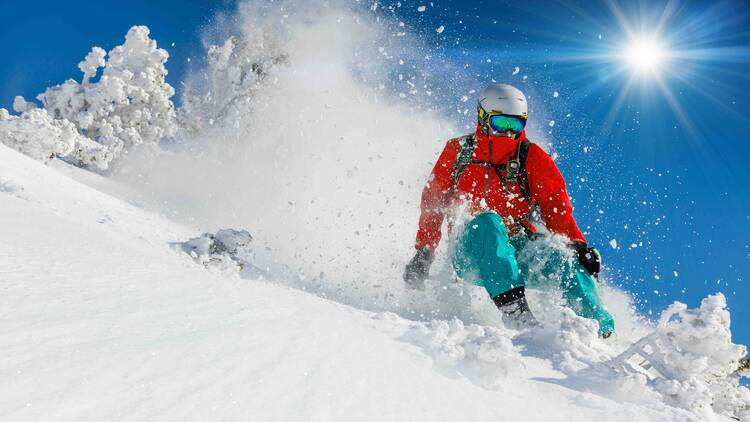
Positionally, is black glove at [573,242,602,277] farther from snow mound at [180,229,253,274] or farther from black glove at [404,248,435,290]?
snow mound at [180,229,253,274]

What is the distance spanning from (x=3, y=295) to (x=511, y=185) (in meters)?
4.19

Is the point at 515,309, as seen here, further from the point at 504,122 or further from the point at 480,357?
the point at 504,122

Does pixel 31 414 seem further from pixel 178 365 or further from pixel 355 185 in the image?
pixel 355 185

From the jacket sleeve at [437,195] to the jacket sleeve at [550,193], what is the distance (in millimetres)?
758

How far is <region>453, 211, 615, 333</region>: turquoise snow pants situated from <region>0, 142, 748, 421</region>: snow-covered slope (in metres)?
0.99

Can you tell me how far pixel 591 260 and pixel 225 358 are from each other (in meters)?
3.23

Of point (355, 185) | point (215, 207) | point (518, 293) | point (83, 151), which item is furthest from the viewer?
point (83, 151)

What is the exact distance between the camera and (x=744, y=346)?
2.38 metres

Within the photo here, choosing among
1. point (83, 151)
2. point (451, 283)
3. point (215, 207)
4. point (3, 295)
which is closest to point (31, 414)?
point (3, 295)

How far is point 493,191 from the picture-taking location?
16.5 ft

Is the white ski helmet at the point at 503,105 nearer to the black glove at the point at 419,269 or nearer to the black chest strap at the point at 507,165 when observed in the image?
the black chest strap at the point at 507,165

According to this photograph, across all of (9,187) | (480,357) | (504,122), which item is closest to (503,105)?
(504,122)

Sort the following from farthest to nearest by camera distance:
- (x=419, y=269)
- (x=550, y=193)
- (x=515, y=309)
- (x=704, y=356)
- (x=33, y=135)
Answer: (x=33, y=135), (x=419, y=269), (x=550, y=193), (x=515, y=309), (x=704, y=356)

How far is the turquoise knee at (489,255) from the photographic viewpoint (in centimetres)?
371
